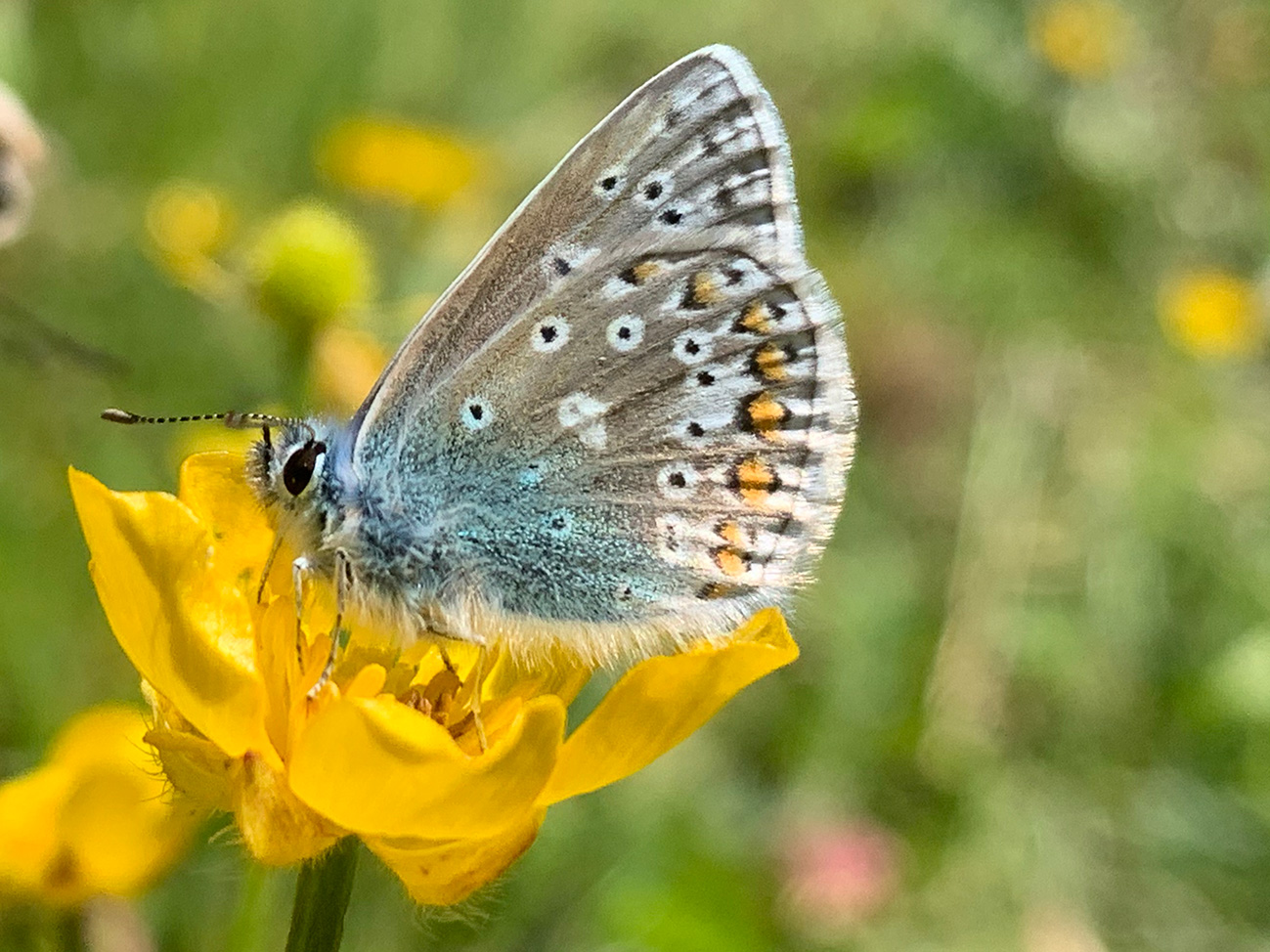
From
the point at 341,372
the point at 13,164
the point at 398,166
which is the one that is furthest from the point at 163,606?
the point at 398,166

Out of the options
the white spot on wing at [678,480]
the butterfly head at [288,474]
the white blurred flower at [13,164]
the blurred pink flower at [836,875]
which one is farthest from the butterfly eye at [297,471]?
the blurred pink flower at [836,875]

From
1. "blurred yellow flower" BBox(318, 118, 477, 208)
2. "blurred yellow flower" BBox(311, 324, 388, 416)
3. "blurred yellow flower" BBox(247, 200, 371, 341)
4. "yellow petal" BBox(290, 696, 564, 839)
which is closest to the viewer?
"yellow petal" BBox(290, 696, 564, 839)

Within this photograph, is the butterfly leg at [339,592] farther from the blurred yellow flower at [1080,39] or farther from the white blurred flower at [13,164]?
the blurred yellow flower at [1080,39]

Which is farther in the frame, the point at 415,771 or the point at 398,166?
the point at 398,166

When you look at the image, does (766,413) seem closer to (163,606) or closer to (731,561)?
(731,561)

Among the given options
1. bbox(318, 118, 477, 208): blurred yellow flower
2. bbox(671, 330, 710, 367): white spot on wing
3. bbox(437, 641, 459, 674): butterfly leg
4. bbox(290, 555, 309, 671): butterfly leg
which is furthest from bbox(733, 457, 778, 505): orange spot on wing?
bbox(318, 118, 477, 208): blurred yellow flower

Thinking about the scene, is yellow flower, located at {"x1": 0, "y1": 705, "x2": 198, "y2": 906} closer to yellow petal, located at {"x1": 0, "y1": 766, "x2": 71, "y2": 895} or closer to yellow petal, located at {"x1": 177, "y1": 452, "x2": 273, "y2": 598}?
yellow petal, located at {"x1": 0, "y1": 766, "x2": 71, "y2": 895}
